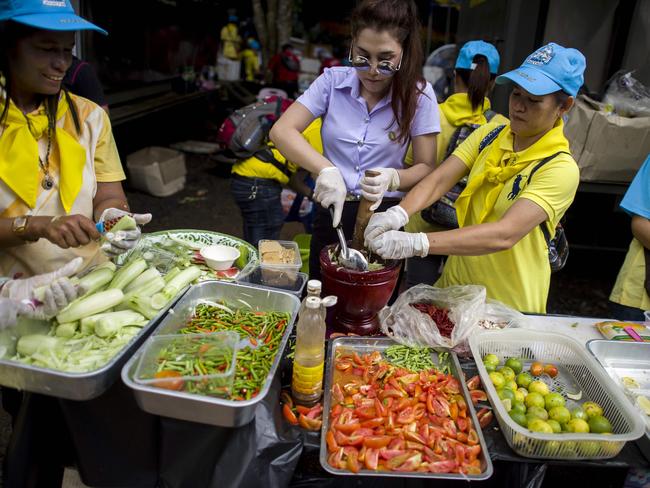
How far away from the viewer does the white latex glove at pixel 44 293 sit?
5.58 ft

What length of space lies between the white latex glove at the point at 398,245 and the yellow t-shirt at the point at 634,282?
65.0 inches

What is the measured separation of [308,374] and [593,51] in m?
5.19

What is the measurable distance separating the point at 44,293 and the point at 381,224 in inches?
52.4

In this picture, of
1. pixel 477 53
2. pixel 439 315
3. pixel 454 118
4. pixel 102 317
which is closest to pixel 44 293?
pixel 102 317

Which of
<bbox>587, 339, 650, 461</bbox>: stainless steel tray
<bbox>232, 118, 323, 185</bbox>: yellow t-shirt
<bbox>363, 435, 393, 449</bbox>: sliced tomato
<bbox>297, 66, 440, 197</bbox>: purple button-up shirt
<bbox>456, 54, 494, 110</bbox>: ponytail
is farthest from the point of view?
<bbox>232, 118, 323, 185</bbox>: yellow t-shirt

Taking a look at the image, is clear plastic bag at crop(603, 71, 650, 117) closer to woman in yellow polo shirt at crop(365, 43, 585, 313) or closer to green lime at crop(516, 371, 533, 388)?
woman in yellow polo shirt at crop(365, 43, 585, 313)

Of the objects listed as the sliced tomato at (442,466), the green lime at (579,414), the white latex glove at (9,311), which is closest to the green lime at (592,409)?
the green lime at (579,414)

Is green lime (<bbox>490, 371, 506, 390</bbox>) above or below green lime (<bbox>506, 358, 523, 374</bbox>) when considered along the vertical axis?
above

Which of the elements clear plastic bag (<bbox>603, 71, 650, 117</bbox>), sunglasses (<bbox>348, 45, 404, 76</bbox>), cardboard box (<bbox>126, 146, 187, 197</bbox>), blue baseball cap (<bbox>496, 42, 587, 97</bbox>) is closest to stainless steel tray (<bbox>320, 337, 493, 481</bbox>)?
blue baseball cap (<bbox>496, 42, 587, 97</bbox>)

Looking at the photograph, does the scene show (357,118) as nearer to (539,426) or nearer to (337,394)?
(337,394)

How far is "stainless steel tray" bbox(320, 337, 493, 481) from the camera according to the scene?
5.08 ft

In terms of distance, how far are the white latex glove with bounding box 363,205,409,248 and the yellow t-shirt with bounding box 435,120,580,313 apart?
1.64 feet

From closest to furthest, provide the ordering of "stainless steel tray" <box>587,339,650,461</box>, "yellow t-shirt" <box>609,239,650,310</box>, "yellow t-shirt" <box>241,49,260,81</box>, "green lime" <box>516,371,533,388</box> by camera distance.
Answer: "green lime" <box>516,371,533,388</box>, "stainless steel tray" <box>587,339,650,461</box>, "yellow t-shirt" <box>609,239,650,310</box>, "yellow t-shirt" <box>241,49,260,81</box>

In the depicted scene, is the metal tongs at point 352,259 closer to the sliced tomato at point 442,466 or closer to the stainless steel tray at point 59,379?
the sliced tomato at point 442,466
